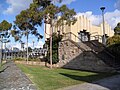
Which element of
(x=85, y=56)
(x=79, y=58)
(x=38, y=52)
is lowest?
(x=79, y=58)

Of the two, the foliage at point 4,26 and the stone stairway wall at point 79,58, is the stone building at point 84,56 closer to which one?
the stone stairway wall at point 79,58

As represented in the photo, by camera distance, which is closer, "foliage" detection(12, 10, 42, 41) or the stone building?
the stone building

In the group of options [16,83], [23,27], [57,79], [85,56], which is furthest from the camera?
[23,27]

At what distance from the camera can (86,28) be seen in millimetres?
41812

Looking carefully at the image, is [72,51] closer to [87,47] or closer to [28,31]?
[87,47]

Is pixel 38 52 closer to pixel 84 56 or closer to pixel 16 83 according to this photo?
pixel 84 56

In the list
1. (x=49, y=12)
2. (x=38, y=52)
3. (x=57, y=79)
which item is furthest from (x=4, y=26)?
(x=57, y=79)

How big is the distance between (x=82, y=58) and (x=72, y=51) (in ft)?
7.80

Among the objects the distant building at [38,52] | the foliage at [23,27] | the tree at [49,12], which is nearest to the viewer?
the tree at [49,12]

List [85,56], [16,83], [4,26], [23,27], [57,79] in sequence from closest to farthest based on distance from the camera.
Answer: [16,83], [57,79], [85,56], [23,27], [4,26]

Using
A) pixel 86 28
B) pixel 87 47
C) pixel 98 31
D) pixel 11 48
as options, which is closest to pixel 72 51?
pixel 87 47

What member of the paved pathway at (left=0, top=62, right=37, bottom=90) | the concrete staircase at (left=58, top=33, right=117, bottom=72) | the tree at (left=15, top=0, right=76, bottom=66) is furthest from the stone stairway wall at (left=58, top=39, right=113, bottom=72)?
the paved pathway at (left=0, top=62, right=37, bottom=90)

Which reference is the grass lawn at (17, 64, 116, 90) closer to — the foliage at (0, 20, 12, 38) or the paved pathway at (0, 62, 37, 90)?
the paved pathway at (0, 62, 37, 90)

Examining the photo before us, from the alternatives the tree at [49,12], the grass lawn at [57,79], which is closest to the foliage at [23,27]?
the tree at [49,12]
